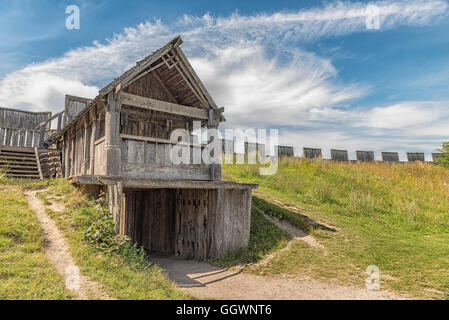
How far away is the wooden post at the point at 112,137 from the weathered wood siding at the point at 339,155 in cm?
1926

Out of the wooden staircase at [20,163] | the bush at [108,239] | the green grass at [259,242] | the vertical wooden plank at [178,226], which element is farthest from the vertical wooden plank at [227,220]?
the wooden staircase at [20,163]

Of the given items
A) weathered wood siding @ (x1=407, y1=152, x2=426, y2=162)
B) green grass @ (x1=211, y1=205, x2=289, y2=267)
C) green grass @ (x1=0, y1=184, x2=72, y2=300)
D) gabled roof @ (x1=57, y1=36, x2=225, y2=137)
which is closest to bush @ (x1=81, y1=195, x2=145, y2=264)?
green grass @ (x1=0, y1=184, x2=72, y2=300)

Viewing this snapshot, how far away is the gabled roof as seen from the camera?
9844mm

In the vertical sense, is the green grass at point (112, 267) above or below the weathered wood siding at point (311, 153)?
below

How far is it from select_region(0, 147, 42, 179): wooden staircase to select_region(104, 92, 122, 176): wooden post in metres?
7.51

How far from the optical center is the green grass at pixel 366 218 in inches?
340

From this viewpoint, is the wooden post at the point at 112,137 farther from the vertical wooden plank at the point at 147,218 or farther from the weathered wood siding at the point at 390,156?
the weathered wood siding at the point at 390,156

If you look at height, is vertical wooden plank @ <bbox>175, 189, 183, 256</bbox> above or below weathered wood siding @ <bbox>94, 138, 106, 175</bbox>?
below

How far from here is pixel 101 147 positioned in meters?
10.3

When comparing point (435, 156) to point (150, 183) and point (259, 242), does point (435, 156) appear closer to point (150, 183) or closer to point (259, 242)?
point (259, 242)

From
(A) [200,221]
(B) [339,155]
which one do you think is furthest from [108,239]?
(B) [339,155]

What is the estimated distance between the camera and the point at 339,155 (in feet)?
82.0

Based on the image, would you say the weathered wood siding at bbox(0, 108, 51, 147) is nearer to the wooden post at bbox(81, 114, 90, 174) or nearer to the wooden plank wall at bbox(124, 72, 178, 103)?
the wooden post at bbox(81, 114, 90, 174)
